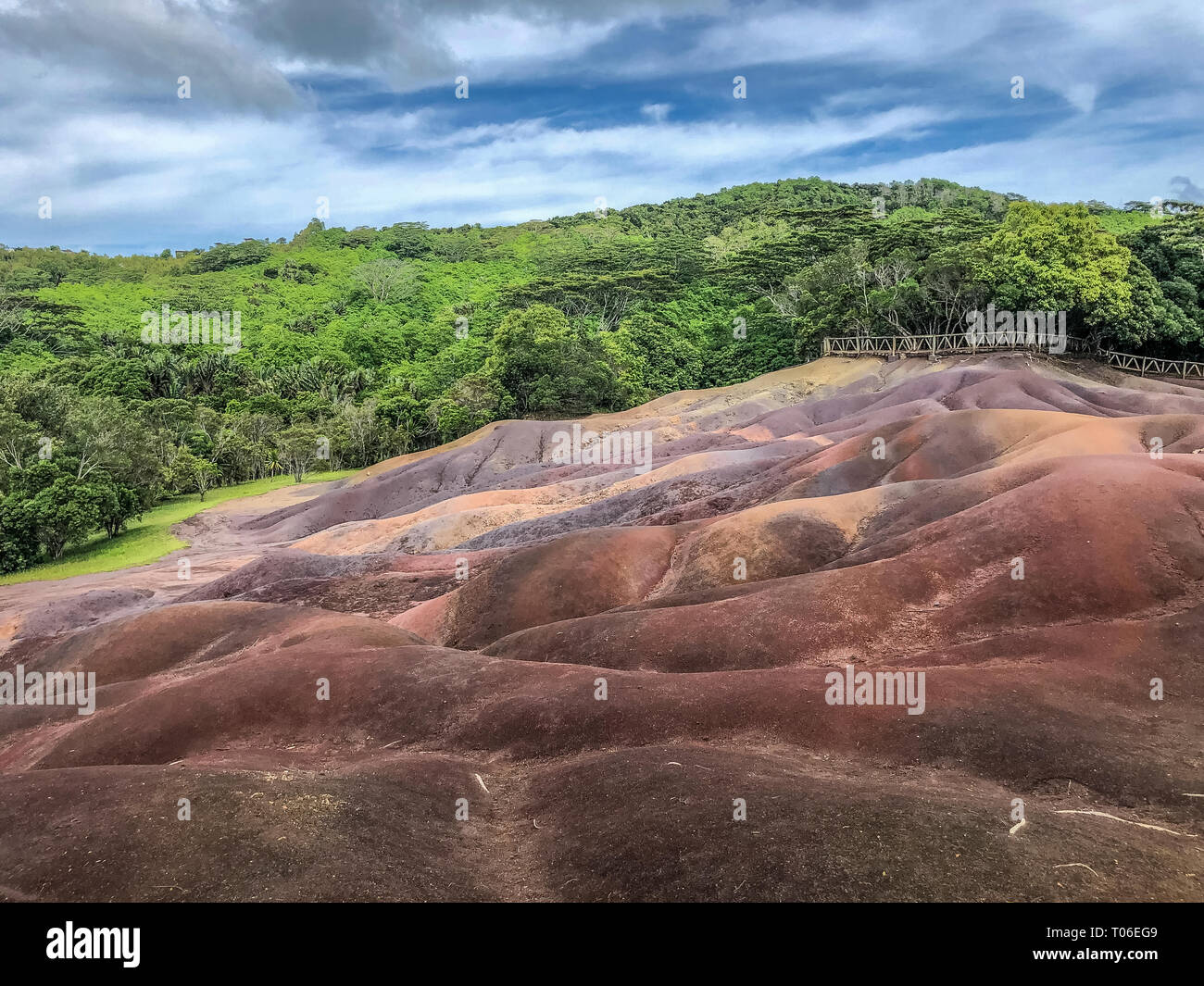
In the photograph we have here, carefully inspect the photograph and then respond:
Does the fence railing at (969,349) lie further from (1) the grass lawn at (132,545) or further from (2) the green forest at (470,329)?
(1) the grass lawn at (132,545)

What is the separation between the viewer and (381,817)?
11781mm

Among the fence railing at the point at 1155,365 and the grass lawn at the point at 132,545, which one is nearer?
the grass lawn at the point at 132,545

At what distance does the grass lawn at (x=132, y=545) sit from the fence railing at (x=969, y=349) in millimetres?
52964

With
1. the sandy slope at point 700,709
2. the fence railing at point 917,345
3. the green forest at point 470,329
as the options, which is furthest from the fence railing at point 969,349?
the sandy slope at point 700,709

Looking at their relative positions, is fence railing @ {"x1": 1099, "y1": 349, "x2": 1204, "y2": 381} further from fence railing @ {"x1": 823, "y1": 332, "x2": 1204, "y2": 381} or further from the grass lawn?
the grass lawn

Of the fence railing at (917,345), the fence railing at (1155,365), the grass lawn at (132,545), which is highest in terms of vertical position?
the fence railing at (917,345)

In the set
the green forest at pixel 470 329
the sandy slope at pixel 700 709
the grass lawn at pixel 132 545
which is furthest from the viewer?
the green forest at pixel 470 329

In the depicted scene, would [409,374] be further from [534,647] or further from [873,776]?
[873,776]

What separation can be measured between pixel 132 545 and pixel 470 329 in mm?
57356

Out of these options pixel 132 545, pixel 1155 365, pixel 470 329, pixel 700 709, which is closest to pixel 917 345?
pixel 1155 365

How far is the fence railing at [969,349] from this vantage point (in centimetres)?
6569

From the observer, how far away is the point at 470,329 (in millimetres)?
104375
